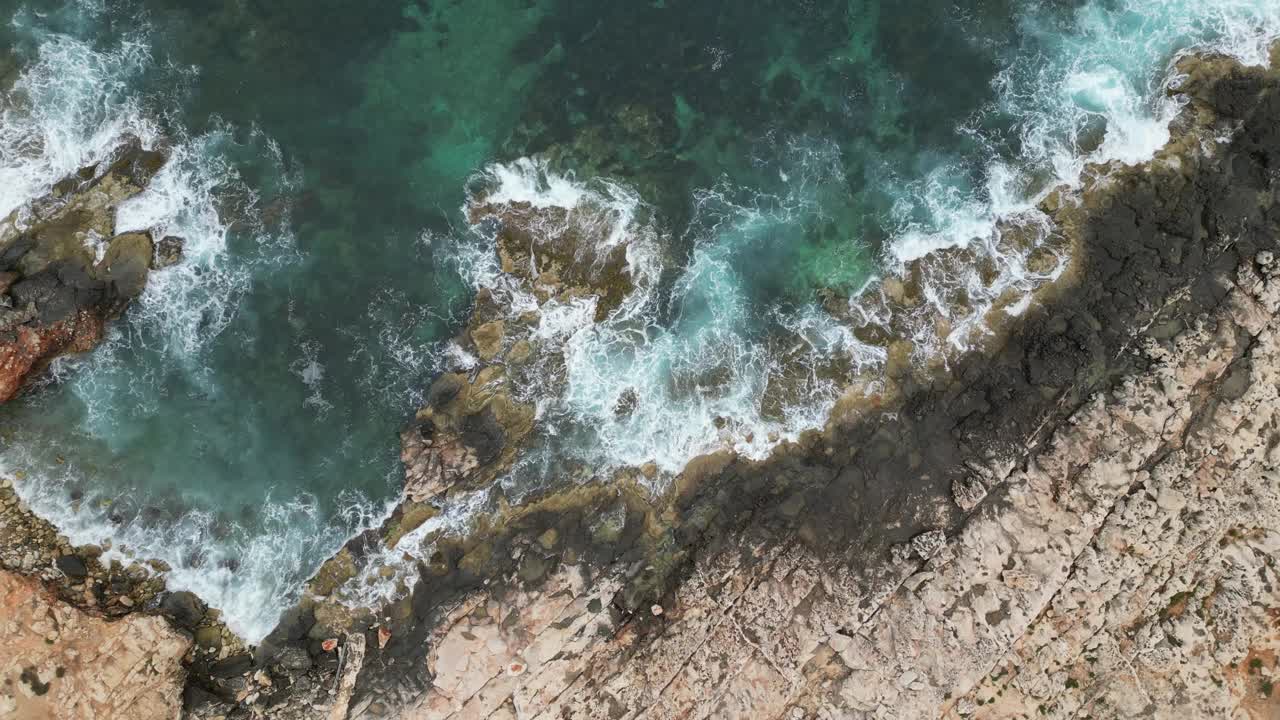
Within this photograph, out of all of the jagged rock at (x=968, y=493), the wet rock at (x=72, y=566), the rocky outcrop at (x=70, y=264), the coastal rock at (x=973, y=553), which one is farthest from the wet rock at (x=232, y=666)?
the jagged rock at (x=968, y=493)

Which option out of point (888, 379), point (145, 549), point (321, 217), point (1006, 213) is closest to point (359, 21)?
point (321, 217)

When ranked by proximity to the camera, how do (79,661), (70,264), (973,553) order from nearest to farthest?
(79,661)
(973,553)
(70,264)

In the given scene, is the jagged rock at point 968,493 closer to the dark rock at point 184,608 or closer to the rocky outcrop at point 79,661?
the dark rock at point 184,608

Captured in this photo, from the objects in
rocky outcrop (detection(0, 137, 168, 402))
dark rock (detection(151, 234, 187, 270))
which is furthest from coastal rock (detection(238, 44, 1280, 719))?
rocky outcrop (detection(0, 137, 168, 402))

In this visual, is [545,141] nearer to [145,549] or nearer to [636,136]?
[636,136]

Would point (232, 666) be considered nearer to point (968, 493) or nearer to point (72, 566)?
point (72, 566)

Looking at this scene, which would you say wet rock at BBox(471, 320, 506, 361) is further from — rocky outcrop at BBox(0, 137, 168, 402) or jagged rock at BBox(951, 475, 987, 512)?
jagged rock at BBox(951, 475, 987, 512)

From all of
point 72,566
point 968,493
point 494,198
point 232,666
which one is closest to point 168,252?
point 72,566
